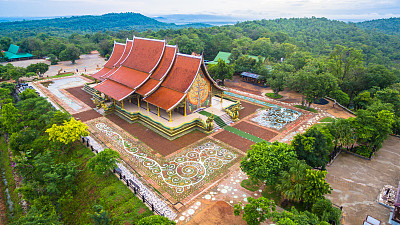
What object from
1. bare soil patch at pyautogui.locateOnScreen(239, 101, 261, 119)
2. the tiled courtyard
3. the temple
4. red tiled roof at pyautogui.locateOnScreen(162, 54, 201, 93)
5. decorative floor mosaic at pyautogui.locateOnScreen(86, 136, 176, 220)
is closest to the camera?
decorative floor mosaic at pyautogui.locateOnScreen(86, 136, 176, 220)

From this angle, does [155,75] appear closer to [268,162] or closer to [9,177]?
[9,177]

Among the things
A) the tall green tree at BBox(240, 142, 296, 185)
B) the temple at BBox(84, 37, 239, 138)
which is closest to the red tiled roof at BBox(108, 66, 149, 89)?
the temple at BBox(84, 37, 239, 138)

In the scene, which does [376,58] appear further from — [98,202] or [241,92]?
[98,202]

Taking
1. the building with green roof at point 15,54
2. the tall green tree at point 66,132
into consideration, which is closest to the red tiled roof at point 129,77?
the tall green tree at point 66,132

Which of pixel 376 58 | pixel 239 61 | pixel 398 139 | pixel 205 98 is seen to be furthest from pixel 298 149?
pixel 376 58

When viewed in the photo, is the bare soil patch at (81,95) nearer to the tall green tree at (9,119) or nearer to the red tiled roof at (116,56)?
the red tiled roof at (116,56)

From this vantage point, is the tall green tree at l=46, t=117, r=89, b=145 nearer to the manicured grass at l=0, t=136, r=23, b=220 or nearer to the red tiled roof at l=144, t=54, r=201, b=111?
the manicured grass at l=0, t=136, r=23, b=220
